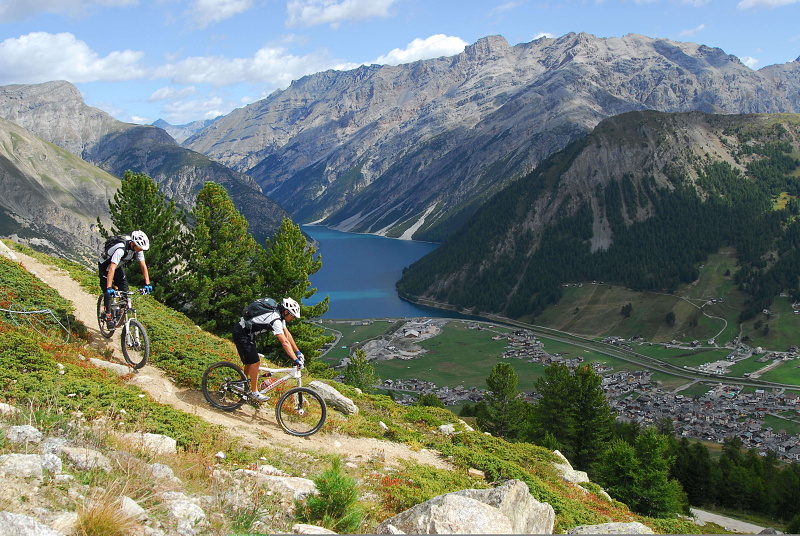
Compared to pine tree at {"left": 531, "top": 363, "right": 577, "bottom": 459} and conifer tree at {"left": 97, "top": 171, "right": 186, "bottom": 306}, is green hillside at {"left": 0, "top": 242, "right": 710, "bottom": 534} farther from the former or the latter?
pine tree at {"left": 531, "top": 363, "right": 577, "bottom": 459}

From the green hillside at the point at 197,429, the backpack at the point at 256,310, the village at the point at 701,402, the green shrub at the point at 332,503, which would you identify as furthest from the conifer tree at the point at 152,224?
the village at the point at 701,402

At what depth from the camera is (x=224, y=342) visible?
82.3 ft

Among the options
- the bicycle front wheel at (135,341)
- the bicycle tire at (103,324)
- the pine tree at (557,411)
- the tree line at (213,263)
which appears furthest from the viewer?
the pine tree at (557,411)

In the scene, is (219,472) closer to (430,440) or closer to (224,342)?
(430,440)

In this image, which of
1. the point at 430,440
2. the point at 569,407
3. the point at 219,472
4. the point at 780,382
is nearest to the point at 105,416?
the point at 219,472

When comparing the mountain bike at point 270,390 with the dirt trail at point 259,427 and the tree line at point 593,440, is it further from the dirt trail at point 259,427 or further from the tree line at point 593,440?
the tree line at point 593,440

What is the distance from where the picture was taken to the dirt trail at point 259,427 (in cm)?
1564

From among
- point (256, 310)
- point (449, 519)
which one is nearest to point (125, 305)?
point (256, 310)

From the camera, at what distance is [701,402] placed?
120062 mm

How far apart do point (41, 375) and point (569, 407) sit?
5409cm

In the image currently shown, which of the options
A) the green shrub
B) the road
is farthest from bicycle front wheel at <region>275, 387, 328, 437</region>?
the road

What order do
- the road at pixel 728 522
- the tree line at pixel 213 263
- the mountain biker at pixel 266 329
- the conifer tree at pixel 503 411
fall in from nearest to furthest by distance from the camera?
1. the mountain biker at pixel 266 329
2. the tree line at pixel 213 263
3. the road at pixel 728 522
4. the conifer tree at pixel 503 411

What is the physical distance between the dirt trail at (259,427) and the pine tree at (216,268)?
844 inches

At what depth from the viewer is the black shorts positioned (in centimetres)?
1573
